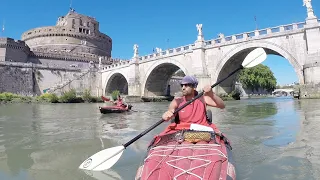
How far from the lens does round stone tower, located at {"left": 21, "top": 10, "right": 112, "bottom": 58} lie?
56912 millimetres

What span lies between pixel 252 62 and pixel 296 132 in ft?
9.77

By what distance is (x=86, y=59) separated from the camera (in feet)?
181

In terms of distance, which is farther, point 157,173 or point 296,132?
point 296,132

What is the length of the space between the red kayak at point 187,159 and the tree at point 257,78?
64.3m

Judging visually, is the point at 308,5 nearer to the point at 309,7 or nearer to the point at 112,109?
the point at 309,7

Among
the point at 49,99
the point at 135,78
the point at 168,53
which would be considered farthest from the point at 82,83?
the point at 168,53

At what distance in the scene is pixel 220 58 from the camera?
29.5 metres

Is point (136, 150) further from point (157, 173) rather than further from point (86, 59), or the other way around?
point (86, 59)

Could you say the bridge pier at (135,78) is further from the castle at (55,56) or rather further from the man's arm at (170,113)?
the man's arm at (170,113)

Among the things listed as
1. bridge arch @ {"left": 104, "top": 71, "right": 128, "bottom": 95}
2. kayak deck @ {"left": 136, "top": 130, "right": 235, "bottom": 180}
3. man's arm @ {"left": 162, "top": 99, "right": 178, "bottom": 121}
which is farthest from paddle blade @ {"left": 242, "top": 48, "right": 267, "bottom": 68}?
bridge arch @ {"left": 104, "top": 71, "right": 128, "bottom": 95}

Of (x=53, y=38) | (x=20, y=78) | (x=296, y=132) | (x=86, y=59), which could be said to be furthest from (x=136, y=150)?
(x=53, y=38)

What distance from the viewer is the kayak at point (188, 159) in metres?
→ 2.64

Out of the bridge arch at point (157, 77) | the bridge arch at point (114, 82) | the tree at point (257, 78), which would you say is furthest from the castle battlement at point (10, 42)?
the tree at point (257, 78)

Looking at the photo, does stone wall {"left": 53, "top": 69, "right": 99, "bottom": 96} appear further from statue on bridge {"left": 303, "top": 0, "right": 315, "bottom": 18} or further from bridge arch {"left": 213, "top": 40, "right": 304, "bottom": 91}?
statue on bridge {"left": 303, "top": 0, "right": 315, "bottom": 18}
